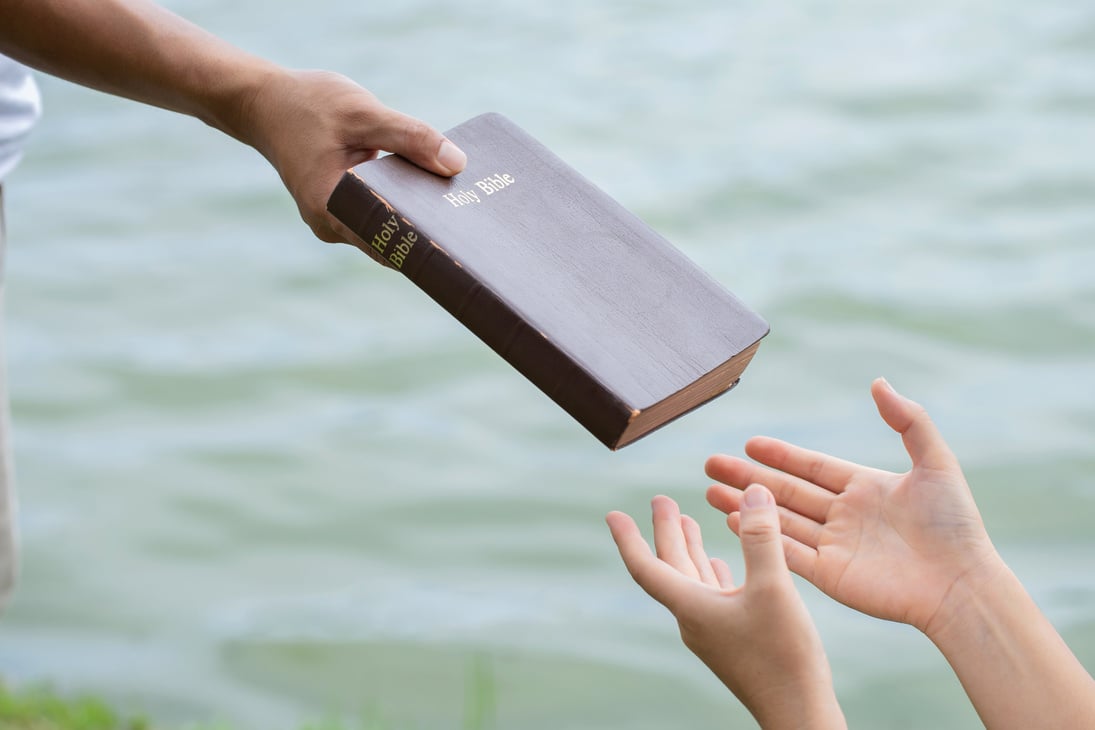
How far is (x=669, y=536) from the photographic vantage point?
1240 millimetres

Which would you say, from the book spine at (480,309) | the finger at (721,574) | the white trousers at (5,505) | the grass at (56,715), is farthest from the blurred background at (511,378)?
the book spine at (480,309)

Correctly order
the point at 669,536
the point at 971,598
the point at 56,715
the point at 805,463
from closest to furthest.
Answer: the point at 669,536
the point at 971,598
the point at 805,463
the point at 56,715

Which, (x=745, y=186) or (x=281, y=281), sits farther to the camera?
(x=745, y=186)

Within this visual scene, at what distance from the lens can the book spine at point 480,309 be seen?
48.3 inches

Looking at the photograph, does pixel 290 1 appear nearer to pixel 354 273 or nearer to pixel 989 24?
pixel 354 273

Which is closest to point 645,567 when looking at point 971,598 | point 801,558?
point 801,558

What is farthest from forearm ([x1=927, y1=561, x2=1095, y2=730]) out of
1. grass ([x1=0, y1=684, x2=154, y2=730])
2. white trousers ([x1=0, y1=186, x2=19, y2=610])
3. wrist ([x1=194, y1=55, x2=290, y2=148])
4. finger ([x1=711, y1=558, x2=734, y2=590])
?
grass ([x1=0, y1=684, x2=154, y2=730])

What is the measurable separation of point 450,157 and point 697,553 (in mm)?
492

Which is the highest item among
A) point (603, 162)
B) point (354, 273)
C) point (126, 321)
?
point (603, 162)

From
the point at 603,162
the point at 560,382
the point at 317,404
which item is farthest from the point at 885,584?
the point at 603,162

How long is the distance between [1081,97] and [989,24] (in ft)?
2.29

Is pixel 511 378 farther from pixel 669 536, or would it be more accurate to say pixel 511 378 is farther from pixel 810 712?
pixel 810 712

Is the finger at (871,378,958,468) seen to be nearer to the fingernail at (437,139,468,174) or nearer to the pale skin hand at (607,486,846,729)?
the pale skin hand at (607,486,846,729)

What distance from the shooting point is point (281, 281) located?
367 cm
